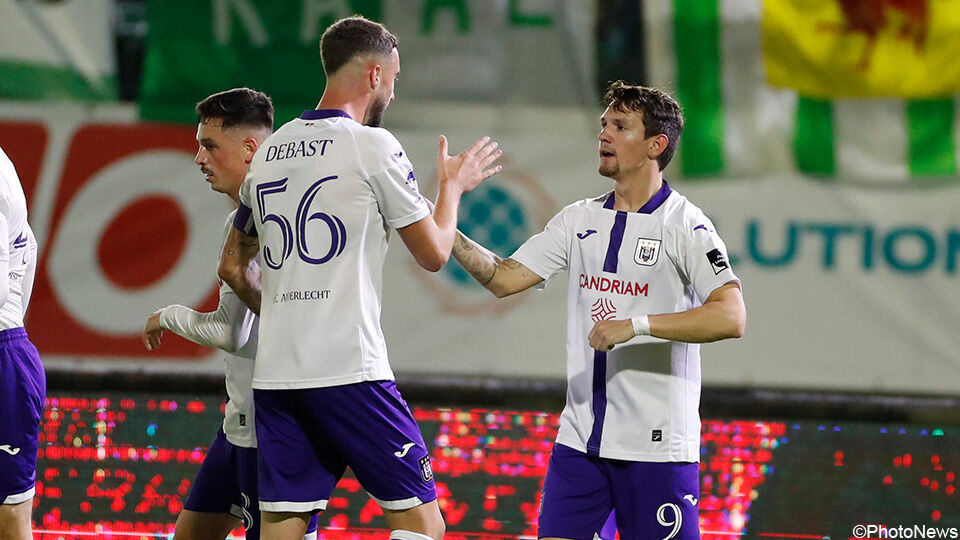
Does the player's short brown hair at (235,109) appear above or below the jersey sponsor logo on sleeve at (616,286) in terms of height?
above

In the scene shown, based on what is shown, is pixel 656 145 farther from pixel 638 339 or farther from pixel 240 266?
pixel 240 266

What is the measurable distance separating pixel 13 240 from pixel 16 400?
0.49 metres

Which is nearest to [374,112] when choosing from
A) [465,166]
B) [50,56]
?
[465,166]

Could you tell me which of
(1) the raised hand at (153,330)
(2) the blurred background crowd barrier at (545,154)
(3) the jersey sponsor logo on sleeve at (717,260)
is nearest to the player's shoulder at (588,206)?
(3) the jersey sponsor logo on sleeve at (717,260)

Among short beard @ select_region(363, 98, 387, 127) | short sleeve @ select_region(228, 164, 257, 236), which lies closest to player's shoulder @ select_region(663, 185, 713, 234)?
short beard @ select_region(363, 98, 387, 127)

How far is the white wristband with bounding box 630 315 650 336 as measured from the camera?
3.02 meters

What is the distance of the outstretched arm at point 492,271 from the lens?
344cm

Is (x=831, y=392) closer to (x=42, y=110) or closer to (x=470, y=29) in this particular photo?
(x=470, y=29)

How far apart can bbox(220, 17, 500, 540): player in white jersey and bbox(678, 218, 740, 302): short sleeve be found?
0.68 m

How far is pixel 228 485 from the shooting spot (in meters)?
3.37

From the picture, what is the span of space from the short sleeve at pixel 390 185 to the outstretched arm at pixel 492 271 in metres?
0.51

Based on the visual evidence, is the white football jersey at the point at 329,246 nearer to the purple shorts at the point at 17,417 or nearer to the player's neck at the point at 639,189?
the player's neck at the point at 639,189

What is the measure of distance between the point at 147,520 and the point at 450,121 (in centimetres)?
363

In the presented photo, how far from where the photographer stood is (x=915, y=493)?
5.48 metres
